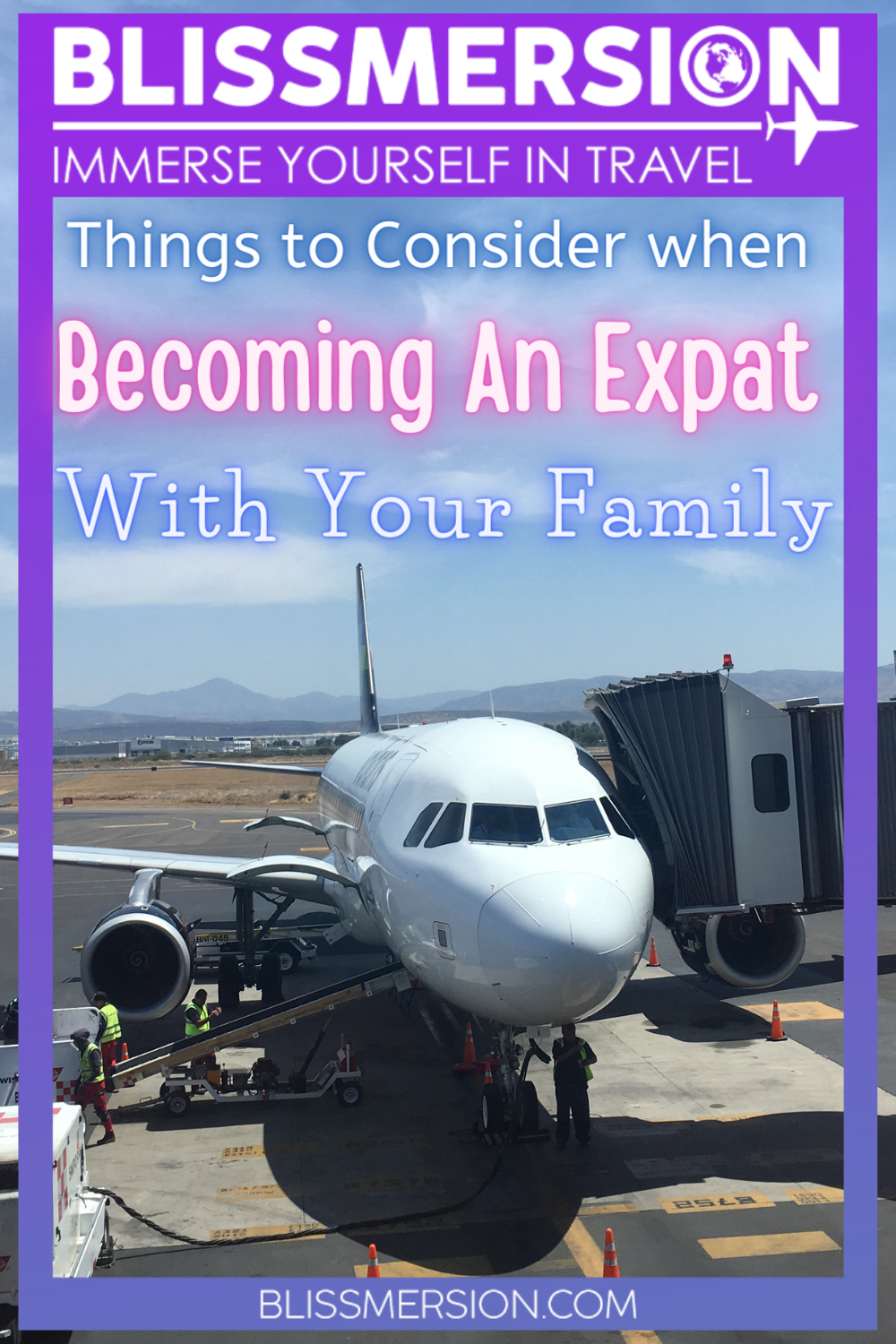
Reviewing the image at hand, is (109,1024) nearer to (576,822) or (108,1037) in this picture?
(108,1037)

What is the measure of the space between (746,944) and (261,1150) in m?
8.37

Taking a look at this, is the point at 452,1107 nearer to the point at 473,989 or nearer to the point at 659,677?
the point at 473,989

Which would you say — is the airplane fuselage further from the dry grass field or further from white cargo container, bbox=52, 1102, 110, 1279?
the dry grass field

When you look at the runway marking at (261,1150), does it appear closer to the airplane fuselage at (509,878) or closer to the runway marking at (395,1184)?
the runway marking at (395,1184)

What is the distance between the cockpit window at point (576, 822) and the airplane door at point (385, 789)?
3987 mm

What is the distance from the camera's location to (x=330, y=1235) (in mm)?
11727

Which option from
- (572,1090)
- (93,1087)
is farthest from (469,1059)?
(93,1087)

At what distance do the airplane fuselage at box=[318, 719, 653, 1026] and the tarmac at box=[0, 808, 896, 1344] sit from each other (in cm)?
230

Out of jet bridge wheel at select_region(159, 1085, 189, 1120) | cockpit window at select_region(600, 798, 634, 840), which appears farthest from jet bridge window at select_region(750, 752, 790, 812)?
jet bridge wheel at select_region(159, 1085, 189, 1120)

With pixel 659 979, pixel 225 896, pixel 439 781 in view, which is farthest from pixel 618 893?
pixel 225 896

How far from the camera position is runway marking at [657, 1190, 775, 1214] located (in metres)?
12.2

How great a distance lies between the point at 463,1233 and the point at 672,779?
7080 mm

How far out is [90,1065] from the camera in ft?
50.4

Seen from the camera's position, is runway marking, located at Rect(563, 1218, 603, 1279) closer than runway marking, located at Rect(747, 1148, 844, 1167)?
Yes
